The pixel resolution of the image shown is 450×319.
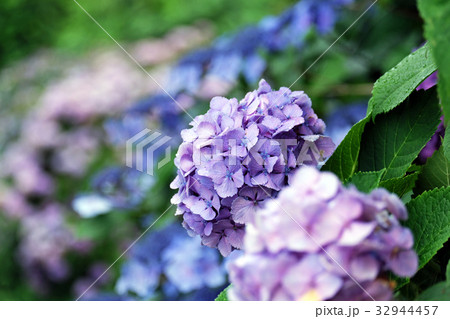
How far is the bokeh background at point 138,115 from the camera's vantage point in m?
1.74

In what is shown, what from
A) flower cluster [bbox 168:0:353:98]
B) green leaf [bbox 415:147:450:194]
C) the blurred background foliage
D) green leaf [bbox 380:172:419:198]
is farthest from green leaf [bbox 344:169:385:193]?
the blurred background foliage

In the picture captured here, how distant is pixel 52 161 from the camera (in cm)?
262

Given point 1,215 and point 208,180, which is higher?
point 208,180

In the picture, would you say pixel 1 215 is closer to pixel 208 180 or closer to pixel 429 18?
pixel 208 180

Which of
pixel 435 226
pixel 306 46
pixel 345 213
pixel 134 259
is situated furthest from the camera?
pixel 306 46

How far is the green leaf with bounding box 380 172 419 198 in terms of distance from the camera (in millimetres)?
608

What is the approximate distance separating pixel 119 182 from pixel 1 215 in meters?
0.93

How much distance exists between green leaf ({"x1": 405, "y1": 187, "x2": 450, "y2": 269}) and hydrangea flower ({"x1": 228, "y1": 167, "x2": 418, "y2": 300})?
130 millimetres

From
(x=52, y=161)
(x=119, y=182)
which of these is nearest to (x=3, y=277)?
(x=52, y=161)

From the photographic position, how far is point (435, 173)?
2.25 feet

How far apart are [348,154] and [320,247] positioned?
0.28 m

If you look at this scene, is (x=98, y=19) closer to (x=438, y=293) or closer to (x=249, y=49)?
(x=249, y=49)

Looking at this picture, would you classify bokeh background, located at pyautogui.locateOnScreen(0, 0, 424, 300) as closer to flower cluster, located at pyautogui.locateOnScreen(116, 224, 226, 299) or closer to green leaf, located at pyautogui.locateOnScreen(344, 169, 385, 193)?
flower cluster, located at pyautogui.locateOnScreen(116, 224, 226, 299)

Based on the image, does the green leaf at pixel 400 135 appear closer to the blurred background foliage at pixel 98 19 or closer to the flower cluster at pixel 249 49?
the flower cluster at pixel 249 49
